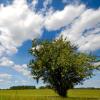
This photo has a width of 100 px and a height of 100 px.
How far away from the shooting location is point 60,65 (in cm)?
4934

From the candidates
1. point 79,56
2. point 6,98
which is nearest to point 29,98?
point 6,98

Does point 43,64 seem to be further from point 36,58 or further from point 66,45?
point 66,45

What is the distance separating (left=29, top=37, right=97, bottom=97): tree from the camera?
49.6 metres

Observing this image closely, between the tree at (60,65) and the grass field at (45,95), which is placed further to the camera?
the tree at (60,65)

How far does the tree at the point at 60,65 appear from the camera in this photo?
1951 inches

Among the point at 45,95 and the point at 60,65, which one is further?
the point at 45,95

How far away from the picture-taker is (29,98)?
3706 cm

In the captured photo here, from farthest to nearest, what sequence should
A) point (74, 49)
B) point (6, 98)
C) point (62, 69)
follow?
point (74, 49)
point (62, 69)
point (6, 98)

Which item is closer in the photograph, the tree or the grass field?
the grass field

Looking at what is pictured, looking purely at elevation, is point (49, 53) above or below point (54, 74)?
above

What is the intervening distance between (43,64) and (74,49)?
6563 millimetres

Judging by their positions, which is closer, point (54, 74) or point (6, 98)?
point (6, 98)

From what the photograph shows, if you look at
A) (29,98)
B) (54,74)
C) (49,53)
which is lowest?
(29,98)

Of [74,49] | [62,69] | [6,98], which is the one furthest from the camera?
[74,49]
